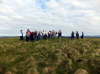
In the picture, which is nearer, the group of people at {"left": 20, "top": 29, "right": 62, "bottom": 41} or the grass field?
the grass field

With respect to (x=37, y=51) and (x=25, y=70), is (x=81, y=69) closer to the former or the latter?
(x=25, y=70)

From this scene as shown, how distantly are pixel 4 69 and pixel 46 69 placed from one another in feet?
19.6

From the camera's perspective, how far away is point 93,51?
44.2 meters

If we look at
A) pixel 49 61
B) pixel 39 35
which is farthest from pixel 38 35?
pixel 49 61

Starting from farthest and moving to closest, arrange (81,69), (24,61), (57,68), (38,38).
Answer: (38,38)
(24,61)
(57,68)
(81,69)

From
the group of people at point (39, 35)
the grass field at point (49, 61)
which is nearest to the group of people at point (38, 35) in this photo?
the group of people at point (39, 35)

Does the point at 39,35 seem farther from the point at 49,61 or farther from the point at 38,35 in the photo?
the point at 49,61

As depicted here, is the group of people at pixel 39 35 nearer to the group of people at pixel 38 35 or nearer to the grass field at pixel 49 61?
the group of people at pixel 38 35

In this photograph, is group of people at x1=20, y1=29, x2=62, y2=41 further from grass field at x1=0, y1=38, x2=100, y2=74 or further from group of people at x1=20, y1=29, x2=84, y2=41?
grass field at x1=0, y1=38, x2=100, y2=74

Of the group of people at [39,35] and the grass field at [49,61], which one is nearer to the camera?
the grass field at [49,61]

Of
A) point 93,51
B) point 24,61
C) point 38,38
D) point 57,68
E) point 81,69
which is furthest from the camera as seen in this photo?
point 38,38

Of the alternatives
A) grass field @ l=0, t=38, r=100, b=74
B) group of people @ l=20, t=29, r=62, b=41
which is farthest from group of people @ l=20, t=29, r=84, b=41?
grass field @ l=0, t=38, r=100, b=74

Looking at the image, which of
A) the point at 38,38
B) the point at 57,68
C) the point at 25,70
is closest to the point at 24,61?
the point at 25,70

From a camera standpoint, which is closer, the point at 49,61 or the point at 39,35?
the point at 49,61
